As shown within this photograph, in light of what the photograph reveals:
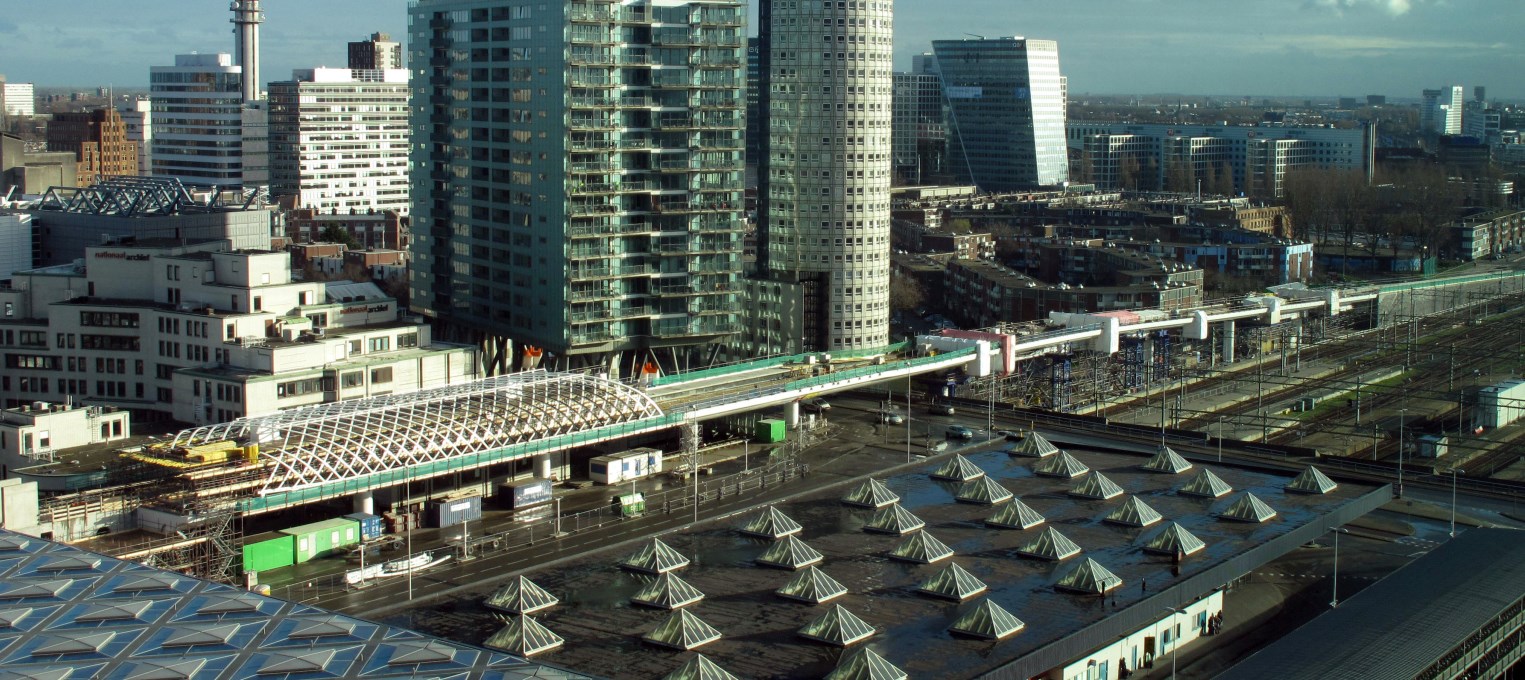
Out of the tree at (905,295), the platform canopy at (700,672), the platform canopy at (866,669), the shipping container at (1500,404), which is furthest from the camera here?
the tree at (905,295)

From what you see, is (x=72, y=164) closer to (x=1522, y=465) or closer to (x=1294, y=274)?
(x=1294, y=274)

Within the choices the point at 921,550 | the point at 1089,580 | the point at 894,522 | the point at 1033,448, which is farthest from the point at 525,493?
the point at 1089,580

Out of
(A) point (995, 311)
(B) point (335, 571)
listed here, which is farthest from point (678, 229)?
(A) point (995, 311)

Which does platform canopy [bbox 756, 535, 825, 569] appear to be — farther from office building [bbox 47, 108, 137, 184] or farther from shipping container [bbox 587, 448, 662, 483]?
office building [bbox 47, 108, 137, 184]

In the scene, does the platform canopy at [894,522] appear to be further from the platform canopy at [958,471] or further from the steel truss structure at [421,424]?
the steel truss structure at [421,424]

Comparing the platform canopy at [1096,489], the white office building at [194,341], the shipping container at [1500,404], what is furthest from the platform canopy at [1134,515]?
the shipping container at [1500,404]

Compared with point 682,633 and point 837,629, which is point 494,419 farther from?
point 837,629

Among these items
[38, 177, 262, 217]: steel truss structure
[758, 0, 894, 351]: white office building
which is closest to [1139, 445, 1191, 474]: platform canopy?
[758, 0, 894, 351]: white office building
